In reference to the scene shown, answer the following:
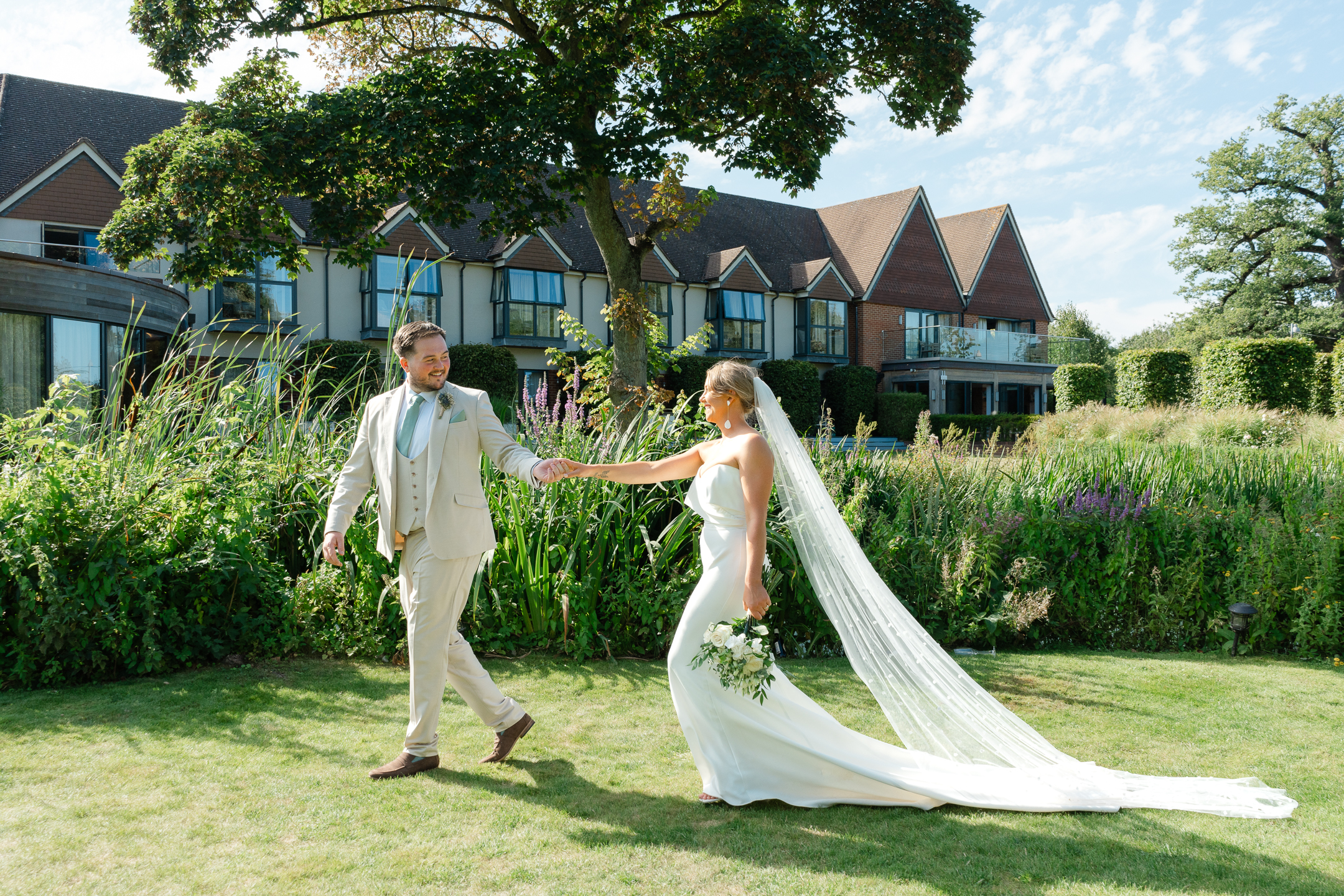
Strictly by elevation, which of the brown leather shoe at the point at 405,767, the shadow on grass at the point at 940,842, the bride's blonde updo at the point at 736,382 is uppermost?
the bride's blonde updo at the point at 736,382

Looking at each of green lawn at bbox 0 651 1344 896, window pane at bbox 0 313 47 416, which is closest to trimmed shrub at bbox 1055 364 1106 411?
green lawn at bbox 0 651 1344 896

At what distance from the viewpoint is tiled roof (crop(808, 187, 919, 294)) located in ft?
111

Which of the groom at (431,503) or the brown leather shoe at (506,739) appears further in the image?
the brown leather shoe at (506,739)

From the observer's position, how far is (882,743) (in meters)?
4.00

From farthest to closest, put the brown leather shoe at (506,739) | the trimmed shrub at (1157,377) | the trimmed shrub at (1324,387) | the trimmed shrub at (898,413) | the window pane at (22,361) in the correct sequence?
the trimmed shrub at (898,413)
the trimmed shrub at (1157,377)
the trimmed shrub at (1324,387)
the window pane at (22,361)
the brown leather shoe at (506,739)

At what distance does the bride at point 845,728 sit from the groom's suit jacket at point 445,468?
39 centimetres

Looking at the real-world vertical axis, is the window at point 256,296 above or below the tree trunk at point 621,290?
above

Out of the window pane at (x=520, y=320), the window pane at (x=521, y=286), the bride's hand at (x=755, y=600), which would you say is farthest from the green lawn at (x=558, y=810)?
the window pane at (x=521, y=286)

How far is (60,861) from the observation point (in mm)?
3154

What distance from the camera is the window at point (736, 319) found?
3014cm

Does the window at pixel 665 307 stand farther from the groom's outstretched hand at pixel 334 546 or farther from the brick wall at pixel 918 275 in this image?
the groom's outstretched hand at pixel 334 546

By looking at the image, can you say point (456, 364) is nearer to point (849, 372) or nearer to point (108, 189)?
point (108, 189)

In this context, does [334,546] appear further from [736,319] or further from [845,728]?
[736,319]

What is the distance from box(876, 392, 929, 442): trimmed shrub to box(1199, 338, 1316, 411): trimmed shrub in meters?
9.15
